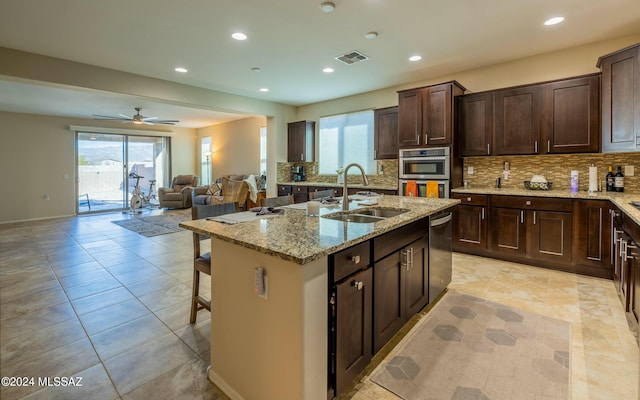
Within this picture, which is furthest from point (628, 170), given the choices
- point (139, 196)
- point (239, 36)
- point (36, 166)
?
point (36, 166)

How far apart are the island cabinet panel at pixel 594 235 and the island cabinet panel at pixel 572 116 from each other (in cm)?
72

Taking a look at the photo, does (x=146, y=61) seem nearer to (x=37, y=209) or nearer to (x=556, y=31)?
(x=556, y=31)

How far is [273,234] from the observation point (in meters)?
1.65

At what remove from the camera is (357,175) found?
611 cm

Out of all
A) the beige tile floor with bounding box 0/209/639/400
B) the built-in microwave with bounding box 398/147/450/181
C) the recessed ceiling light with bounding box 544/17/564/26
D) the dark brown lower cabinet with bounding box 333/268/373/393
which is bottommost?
the beige tile floor with bounding box 0/209/639/400

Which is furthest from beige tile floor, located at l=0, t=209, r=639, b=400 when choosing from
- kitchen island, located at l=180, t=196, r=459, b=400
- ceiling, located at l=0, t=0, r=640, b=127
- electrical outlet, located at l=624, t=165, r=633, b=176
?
ceiling, located at l=0, t=0, r=640, b=127

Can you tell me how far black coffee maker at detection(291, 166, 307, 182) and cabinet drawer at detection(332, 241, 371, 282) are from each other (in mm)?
5374

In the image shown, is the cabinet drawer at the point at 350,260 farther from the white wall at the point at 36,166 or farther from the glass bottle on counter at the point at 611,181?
the white wall at the point at 36,166

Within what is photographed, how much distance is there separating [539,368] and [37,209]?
10.6 metres

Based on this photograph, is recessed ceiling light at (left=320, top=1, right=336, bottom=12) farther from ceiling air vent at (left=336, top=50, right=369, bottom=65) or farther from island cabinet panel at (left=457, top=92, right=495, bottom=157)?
island cabinet panel at (left=457, top=92, right=495, bottom=157)

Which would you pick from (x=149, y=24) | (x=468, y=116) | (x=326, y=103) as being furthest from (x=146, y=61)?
(x=468, y=116)

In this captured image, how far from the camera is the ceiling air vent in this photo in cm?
396

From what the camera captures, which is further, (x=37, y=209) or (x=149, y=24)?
(x=37, y=209)

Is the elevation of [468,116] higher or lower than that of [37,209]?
higher
